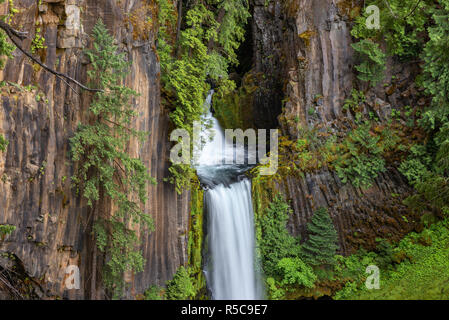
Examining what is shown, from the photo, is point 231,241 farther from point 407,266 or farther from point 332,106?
point 332,106

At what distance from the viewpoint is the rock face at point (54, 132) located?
5715mm

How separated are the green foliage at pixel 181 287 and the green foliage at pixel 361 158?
6046 mm

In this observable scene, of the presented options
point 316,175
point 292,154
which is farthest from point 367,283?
point 292,154

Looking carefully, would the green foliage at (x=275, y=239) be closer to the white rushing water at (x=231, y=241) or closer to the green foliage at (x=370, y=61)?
the white rushing water at (x=231, y=241)

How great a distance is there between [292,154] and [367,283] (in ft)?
15.6

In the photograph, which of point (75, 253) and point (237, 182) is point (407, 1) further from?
point (75, 253)

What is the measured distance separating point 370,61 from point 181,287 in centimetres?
956

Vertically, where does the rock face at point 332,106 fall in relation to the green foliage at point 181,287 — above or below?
above

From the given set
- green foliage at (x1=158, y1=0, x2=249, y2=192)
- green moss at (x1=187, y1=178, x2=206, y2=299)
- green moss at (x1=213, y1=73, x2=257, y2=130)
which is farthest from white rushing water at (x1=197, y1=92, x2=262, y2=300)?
green moss at (x1=213, y1=73, x2=257, y2=130)

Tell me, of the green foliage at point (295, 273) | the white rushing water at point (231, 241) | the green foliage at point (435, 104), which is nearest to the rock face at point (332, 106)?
the green foliage at point (435, 104)

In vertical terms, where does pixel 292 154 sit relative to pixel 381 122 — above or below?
below

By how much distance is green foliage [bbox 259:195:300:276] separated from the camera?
34.8 feet

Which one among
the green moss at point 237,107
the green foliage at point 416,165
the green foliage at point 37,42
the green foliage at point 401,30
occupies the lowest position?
the green foliage at point 416,165

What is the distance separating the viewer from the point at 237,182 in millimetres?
10953
